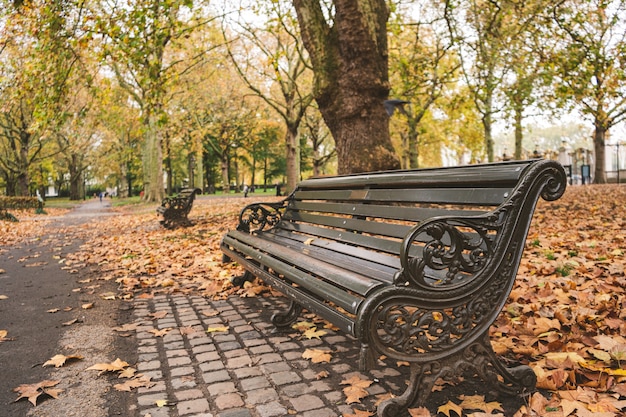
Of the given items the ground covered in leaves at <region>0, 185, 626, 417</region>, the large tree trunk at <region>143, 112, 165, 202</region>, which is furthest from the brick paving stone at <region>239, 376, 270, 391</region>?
the large tree trunk at <region>143, 112, 165, 202</region>

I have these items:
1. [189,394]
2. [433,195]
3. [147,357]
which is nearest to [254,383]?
[189,394]

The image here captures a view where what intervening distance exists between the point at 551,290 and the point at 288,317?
2.37 metres

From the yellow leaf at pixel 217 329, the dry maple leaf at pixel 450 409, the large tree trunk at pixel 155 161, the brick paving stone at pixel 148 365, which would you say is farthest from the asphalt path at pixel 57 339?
the large tree trunk at pixel 155 161

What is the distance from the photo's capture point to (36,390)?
276cm

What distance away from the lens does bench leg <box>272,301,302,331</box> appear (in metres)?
3.70

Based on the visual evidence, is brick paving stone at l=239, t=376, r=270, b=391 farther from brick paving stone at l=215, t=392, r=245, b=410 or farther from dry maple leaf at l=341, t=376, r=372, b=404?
dry maple leaf at l=341, t=376, r=372, b=404

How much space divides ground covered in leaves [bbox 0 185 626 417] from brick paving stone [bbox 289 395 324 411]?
0.55 meters

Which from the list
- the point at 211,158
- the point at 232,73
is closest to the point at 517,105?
the point at 232,73

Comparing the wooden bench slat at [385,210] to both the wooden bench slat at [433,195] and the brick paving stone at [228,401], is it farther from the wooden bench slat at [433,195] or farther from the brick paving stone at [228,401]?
the brick paving stone at [228,401]

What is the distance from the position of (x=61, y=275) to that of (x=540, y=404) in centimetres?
635

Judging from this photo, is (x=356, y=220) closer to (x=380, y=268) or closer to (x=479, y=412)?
(x=380, y=268)

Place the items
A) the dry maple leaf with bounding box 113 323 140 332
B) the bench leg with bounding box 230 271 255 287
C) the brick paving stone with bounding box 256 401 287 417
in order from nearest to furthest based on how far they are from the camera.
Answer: the brick paving stone with bounding box 256 401 287 417 < the dry maple leaf with bounding box 113 323 140 332 < the bench leg with bounding box 230 271 255 287

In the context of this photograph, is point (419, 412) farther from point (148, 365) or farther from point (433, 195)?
point (148, 365)

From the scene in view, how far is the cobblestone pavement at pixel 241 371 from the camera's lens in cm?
250
